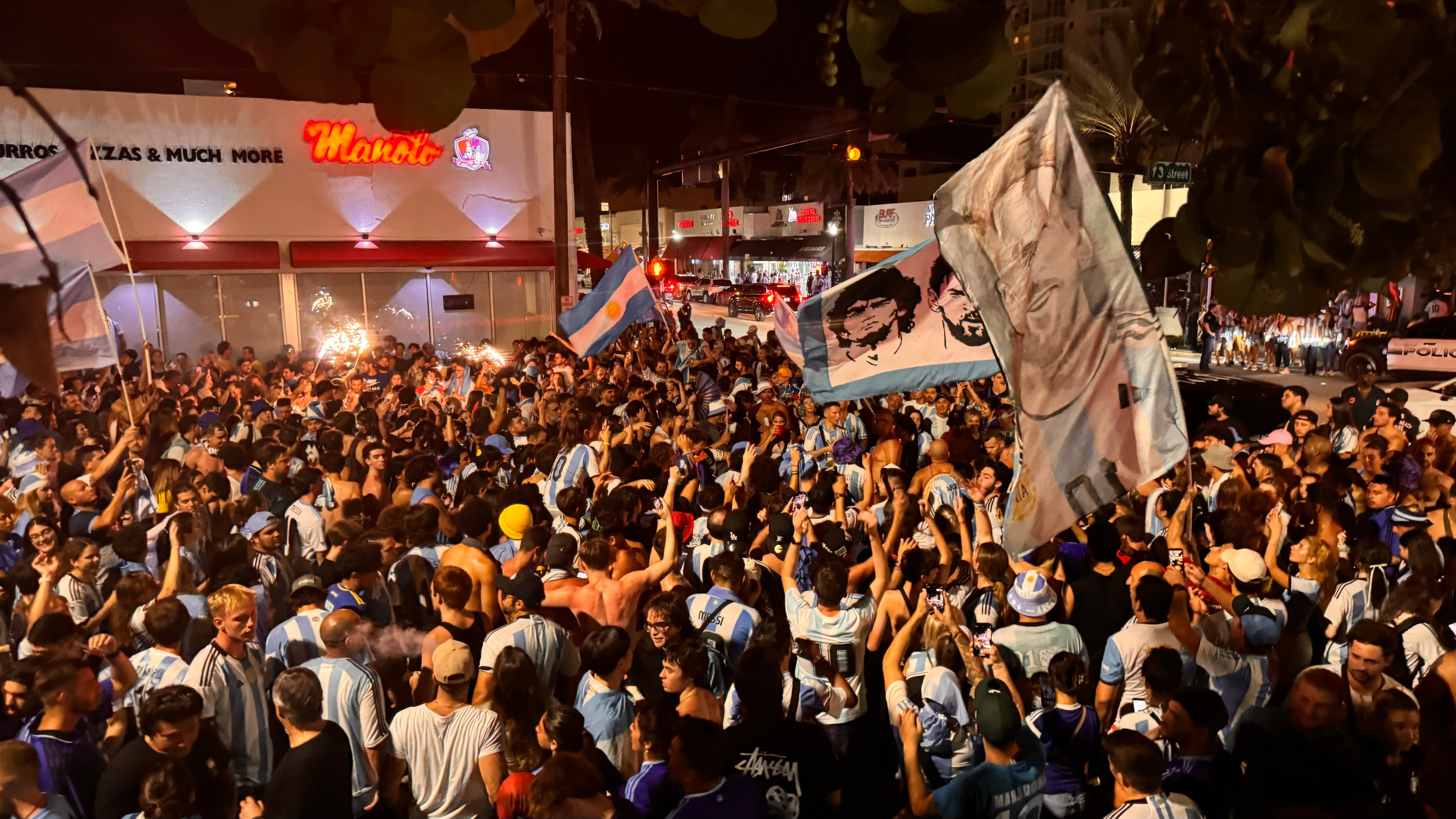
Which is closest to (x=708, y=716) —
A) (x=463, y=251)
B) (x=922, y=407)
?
(x=922, y=407)

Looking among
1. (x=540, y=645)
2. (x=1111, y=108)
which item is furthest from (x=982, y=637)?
(x=1111, y=108)

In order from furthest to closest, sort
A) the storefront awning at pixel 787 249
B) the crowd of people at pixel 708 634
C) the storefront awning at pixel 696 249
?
the storefront awning at pixel 696 249
the storefront awning at pixel 787 249
the crowd of people at pixel 708 634

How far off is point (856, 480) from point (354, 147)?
59.6ft

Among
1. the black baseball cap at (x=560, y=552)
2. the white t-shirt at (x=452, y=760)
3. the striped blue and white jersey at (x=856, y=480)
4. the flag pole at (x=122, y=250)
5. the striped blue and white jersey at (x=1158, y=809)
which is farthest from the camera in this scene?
the striped blue and white jersey at (x=856, y=480)

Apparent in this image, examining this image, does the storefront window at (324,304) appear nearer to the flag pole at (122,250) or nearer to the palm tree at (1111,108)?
the flag pole at (122,250)

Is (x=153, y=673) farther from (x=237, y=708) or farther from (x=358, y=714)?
(x=358, y=714)

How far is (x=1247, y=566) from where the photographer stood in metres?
5.46

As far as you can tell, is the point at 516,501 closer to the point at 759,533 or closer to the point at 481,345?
the point at 759,533

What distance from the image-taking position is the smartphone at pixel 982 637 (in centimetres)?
494

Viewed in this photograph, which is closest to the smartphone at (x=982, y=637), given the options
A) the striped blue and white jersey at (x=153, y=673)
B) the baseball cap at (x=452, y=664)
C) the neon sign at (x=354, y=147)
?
the baseball cap at (x=452, y=664)

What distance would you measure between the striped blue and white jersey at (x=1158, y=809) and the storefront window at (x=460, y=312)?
2184cm

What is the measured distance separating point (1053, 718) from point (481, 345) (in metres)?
19.2

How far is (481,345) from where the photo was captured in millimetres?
22094

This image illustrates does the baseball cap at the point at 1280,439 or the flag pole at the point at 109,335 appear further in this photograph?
the baseball cap at the point at 1280,439
